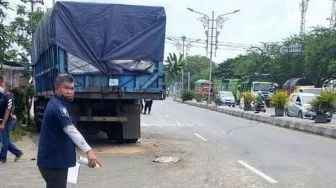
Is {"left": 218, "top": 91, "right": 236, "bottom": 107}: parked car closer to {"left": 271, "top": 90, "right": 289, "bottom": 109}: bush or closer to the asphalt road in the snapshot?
{"left": 271, "top": 90, "right": 289, "bottom": 109}: bush

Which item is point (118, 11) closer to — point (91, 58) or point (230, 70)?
point (91, 58)

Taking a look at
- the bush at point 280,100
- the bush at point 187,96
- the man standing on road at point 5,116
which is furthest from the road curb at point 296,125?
the bush at point 187,96

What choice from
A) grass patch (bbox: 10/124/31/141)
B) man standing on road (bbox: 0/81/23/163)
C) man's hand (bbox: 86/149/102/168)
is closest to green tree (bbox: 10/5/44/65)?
grass patch (bbox: 10/124/31/141)

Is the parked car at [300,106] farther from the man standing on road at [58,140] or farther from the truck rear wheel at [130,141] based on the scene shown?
the man standing on road at [58,140]

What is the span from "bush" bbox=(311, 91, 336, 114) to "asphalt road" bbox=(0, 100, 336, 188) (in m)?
6.14

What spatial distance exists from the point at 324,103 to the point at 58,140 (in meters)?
21.0

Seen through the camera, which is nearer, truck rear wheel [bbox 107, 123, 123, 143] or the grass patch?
truck rear wheel [bbox 107, 123, 123, 143]

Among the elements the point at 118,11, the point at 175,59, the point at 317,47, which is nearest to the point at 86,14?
the point at 118,11

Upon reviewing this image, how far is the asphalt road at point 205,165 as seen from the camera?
10234mm

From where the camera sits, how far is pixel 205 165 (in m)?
12.5

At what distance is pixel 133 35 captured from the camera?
51.6 ft

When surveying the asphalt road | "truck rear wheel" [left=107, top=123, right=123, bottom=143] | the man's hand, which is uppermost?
the man's hand

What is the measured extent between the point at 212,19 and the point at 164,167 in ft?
173

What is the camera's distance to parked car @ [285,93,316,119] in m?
33.0
